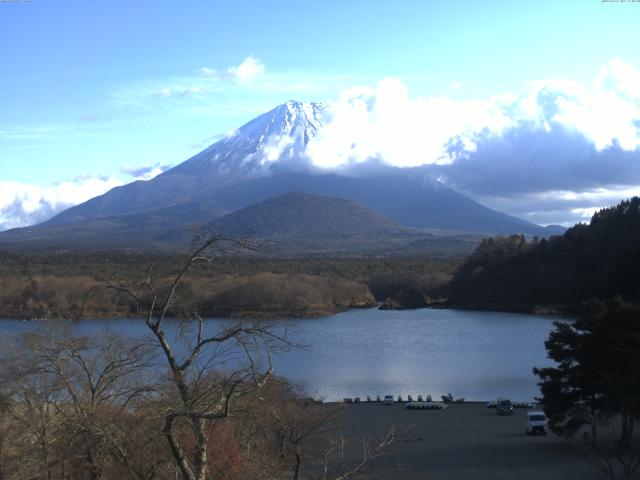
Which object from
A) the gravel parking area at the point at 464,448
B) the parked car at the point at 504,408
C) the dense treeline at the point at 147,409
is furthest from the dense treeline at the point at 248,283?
the dense treeline at the point at 147,409

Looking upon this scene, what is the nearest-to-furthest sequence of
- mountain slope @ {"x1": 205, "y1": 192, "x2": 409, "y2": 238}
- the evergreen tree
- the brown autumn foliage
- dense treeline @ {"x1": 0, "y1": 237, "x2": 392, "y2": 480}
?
dense treeline @ {"x1": 0, "y1": 237, "x2": 392, "y2": 480} < the brown autumn foliage < the evergreen tree < mountain slope @ {"x1": 205, "y1": 192, "x2": 409, "y2": 238}

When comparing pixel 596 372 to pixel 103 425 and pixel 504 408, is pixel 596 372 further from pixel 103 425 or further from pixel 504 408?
pixel 103 425

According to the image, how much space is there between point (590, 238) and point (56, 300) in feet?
109

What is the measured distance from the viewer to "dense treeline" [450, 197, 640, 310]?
174 ft

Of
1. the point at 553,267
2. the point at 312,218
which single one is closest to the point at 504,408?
the point at 553,267

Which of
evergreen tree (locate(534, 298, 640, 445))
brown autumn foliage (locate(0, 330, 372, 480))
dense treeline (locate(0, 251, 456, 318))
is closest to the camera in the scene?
brown autumn foliage (locate(0, 330, 372, 480))

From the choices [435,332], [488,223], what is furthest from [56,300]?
[488,223]


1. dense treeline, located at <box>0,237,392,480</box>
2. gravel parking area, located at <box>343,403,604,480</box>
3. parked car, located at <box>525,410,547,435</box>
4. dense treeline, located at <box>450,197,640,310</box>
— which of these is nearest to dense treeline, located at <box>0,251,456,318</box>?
dense treeline, located at <box>450,197,640,310</box>

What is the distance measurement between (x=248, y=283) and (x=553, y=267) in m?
19.2

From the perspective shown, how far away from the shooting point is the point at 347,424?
18578 millimetres

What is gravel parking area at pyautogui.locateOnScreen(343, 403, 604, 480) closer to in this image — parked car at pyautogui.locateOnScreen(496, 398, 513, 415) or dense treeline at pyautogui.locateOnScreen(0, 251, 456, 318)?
parked car at pyautogui.locateOnScreen(496, 398, 513, 415)

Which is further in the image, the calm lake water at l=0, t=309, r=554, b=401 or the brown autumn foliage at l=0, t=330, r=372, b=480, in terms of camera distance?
the calm lake water at l=0, t=309, r=554, b=401

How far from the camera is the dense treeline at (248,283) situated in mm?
46000

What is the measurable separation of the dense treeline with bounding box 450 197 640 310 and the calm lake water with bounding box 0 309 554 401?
7.60 meters
